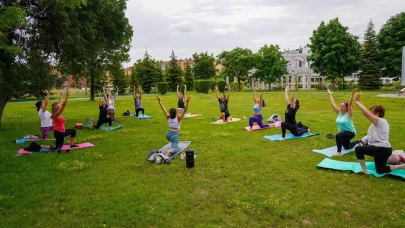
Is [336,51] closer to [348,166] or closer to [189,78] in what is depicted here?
[189,78]

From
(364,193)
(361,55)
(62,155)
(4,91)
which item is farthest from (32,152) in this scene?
(361,55)

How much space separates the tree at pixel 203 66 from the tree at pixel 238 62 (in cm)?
371

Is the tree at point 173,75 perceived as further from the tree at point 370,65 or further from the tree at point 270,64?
the tree at point 370,65

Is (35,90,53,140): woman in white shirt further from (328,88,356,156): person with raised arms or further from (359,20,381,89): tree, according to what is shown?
(359,20,381,89): tree

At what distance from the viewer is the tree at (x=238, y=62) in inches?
2427

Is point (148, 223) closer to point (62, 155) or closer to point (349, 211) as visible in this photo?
point (349, 211)

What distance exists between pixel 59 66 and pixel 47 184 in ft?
39.9

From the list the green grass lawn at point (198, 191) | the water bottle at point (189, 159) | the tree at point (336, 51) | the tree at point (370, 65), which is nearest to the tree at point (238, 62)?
the tree at point (336, 51)

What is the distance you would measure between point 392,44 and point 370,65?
172 inches

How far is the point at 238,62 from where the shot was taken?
62312mm

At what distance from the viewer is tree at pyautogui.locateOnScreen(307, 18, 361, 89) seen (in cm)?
5116

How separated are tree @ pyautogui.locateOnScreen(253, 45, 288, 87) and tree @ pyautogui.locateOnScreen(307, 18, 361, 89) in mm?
7782

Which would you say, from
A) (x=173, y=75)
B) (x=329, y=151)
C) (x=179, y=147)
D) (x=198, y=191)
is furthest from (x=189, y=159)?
(x=173, y=75)

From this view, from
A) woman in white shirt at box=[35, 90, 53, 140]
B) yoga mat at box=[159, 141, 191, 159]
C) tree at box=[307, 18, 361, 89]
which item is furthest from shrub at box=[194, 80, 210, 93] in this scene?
yoga mat at box=[159, 141, 191, 159]
